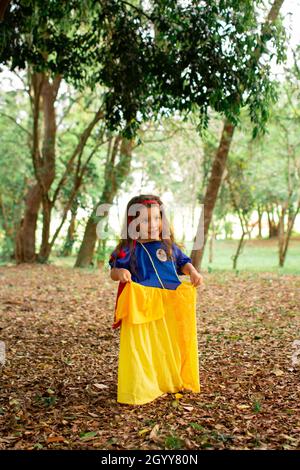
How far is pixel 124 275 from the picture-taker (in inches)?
149

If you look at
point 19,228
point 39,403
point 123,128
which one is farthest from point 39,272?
point 39,403

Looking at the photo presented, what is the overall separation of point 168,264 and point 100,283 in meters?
6.85

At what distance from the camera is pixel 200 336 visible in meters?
6.00

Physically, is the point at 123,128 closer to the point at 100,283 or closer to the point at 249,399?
the point at 249,399

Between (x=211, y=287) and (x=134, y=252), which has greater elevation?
(x=134, y=252)

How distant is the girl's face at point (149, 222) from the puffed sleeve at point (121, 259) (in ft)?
0.55

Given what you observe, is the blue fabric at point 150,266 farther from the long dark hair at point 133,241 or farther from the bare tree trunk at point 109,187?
the bare tree trunk at point 109,187

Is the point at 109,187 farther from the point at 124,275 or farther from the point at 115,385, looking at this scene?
the point at 124,275

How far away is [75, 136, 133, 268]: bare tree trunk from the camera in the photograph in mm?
13195

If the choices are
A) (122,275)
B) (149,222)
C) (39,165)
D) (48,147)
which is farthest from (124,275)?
(48,147)

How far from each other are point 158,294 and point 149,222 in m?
0.53

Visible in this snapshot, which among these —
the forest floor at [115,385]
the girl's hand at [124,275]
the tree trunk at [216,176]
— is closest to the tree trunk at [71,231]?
the tree trunk at [216,176]
